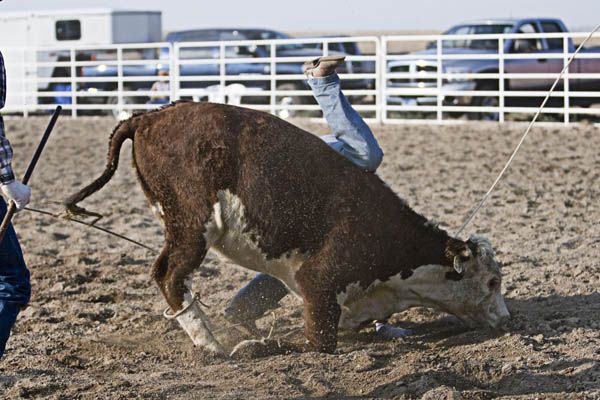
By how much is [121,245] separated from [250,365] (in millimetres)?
3546

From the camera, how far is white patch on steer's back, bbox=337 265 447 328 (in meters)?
5.24

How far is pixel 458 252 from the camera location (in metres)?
5.21

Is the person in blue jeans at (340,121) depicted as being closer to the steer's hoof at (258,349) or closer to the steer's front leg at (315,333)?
the steer's front leg at (315,333)

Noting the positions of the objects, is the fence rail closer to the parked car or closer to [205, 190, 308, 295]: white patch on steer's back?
the parked car

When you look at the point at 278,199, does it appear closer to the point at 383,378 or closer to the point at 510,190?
the point at 383,378

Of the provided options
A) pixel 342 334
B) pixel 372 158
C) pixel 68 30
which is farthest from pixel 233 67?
pixel 372 158

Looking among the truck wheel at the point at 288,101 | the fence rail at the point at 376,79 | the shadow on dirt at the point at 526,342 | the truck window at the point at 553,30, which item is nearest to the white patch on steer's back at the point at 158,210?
the shadow on dirt at the point at 526,342

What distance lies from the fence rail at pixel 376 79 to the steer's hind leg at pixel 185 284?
975 cm

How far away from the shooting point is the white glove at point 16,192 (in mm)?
4199

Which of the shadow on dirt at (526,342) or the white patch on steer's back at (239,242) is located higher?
the white patch on steer's back at (239,242)

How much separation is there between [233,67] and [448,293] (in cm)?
1443

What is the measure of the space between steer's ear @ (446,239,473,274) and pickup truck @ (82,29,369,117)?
484 inches

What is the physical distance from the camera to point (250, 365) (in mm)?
4867

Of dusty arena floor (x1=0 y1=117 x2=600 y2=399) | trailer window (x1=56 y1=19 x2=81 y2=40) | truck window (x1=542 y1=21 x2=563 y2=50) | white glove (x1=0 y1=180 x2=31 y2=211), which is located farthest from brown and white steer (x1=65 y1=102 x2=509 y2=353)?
trailer window (x1=56 y1=19 x2=81 y2=40)
